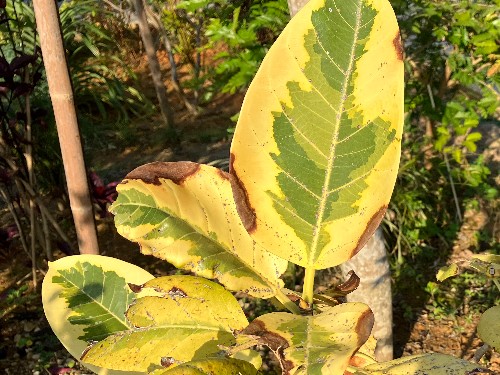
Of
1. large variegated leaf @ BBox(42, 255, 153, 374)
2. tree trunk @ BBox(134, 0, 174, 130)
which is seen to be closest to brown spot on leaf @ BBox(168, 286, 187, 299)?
large variegated leaf @ BBox(42, 255, 153, 374)

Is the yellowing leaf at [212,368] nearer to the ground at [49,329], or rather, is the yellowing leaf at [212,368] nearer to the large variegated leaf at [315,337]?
the large variegated leaf at [315,337]

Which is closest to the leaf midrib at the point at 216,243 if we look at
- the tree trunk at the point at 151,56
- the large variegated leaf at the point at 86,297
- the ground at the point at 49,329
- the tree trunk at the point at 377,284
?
the large variegated leaf at the point at 86,297

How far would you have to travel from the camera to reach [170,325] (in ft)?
1.65

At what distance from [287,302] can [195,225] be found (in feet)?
0.37

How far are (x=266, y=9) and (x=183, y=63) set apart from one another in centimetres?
522

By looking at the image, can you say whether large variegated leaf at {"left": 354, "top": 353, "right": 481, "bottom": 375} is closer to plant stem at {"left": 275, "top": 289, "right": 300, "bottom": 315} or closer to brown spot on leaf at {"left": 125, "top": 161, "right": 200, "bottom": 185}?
plant stem at {"left": 275, "top": 289, "right": 300, "bottom": 315}

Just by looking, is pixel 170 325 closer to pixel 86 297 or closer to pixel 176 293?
pixel 176 293

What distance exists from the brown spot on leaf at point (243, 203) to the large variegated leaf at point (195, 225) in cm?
6

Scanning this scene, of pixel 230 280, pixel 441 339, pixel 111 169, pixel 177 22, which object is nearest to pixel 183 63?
pixel 177 22

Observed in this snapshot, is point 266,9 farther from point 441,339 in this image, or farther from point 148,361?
point 148,361

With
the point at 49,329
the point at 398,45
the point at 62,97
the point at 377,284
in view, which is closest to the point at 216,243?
the point at 398,45

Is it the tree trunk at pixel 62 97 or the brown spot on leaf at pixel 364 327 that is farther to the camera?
the tree trunk at pixel 62 97

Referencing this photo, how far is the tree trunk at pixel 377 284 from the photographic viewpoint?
1644 mm

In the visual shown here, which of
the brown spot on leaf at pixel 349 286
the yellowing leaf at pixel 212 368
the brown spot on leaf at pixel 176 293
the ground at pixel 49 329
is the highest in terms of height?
the brown spot on leaf at pixel 176 293
